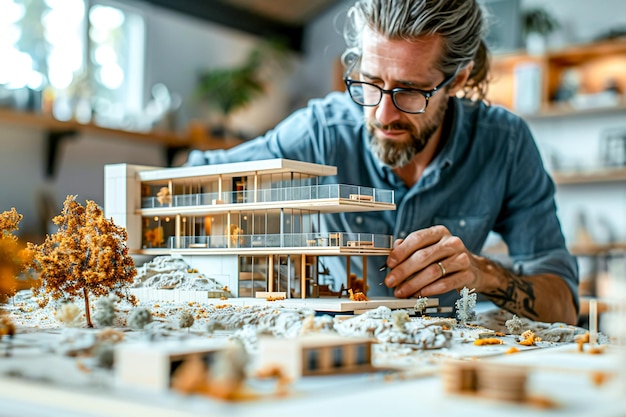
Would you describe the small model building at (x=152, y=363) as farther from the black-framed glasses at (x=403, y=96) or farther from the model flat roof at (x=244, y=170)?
the black-framed glasses at (x=403, y=96)

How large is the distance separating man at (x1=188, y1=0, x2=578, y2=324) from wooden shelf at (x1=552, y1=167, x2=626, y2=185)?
3764 mm

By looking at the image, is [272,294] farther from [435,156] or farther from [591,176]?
[591,176]

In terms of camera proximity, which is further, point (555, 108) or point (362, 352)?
point (555, 108)

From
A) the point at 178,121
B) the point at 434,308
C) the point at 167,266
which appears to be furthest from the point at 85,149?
the point at 434,308

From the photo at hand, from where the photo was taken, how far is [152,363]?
5.29ft

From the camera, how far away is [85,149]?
7566 mm

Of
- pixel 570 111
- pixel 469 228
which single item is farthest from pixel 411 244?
pixel 570 111

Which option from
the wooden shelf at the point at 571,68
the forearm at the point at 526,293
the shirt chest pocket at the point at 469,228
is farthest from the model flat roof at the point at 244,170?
the wooden shelf at the point at 571,68

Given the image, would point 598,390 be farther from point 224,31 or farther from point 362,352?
point 224,31

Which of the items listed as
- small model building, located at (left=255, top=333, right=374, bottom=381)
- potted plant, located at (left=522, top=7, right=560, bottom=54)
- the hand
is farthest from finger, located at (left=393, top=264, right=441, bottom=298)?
potted plant, located at (left=522, top=7, right=560, bottom=54)

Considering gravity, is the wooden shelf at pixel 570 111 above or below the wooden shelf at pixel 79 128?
above

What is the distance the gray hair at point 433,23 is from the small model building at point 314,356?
190 cm

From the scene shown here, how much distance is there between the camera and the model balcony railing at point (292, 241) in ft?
9.87

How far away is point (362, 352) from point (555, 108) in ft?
23.0
